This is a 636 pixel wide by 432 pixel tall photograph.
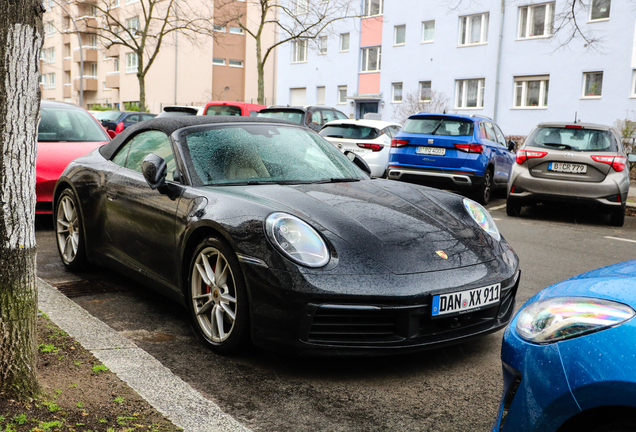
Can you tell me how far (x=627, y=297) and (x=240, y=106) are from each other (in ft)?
49.6

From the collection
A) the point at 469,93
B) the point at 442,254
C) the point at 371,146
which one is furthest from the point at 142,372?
the point at 469,93

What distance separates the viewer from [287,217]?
353 centimetres

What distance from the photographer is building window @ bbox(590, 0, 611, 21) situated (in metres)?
26.8

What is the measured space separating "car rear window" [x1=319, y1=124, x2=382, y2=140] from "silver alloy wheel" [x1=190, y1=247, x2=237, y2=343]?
401 inches

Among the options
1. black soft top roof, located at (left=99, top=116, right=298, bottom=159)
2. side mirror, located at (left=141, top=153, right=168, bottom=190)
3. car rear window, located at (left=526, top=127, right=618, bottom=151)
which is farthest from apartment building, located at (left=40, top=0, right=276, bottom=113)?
side mirror, located at (left=141, top=153, right=168, bottom=190)

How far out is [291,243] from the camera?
11.1 feet

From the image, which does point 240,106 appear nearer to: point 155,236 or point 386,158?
point 386,158

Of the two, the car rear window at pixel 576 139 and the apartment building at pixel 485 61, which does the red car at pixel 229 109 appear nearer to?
the car rear window at pixel 576 139

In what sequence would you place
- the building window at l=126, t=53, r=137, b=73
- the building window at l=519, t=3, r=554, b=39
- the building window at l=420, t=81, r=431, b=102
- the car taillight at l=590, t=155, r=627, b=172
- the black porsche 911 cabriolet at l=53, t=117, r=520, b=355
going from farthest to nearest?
the building window at l=126, t=53, r=137, b=73 < the building window at l=420, t=81, r=431, b=102 < the building window at l=519, t=3, r=554, b=39 < the car taillight at l=590, t=155, r=627, b=172 < the black porsche 911 cabriolet at l=53, t=117, r=520, b=355

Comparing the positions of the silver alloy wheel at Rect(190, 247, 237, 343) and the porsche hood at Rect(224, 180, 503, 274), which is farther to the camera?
the silver alloy wheel at Rect(190, 247, 237, 343)

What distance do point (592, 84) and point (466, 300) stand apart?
26.8 meters

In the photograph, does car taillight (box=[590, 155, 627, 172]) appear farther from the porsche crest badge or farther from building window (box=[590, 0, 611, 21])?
building window (box=[590, 0, 611, 21])

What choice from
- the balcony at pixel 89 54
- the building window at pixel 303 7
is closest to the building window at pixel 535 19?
the building window at pixel 303 7

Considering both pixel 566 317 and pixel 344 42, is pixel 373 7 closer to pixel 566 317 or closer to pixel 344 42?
pixel 344 42
